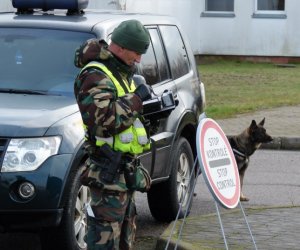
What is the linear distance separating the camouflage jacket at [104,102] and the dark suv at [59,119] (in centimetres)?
54

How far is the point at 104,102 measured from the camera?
531cm

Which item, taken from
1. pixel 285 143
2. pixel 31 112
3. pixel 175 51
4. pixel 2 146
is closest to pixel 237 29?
pixel 285 143

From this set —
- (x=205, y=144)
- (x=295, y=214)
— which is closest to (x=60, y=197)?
(x=205, y=144)

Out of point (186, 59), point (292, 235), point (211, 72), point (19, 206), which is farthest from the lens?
point (211, 72)

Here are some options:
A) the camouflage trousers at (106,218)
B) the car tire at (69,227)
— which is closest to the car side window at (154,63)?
the car tire at (69,227)

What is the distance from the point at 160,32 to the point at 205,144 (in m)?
3.22

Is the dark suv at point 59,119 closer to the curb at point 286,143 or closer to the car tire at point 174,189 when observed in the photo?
the car tire at point 174,189

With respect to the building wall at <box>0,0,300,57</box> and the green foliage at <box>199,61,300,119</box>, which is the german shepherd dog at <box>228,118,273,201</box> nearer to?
the green foliage at <box>199,61,300,119</box>

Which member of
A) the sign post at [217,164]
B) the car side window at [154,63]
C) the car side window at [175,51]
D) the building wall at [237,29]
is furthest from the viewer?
the building wall at [237,29]

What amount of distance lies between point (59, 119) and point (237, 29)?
70.3 ft

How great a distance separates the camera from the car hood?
6.85m

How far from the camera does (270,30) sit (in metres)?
27.8

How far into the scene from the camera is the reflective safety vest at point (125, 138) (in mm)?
5422

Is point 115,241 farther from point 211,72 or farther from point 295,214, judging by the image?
point 211,72
